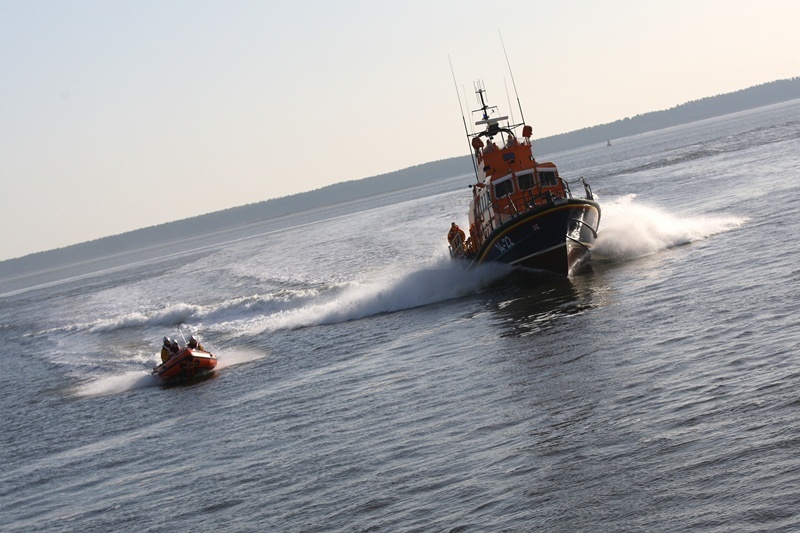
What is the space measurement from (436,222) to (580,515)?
5684cm

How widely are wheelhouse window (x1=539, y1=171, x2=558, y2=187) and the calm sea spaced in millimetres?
2857

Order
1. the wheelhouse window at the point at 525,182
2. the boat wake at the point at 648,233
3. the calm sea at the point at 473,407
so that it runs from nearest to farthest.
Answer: the calm sea at the point at 473,407 < the boat wake at the point at 648,233 < the wheelhouse window at the point at 525,182

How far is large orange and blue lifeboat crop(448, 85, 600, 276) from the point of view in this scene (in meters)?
29.1

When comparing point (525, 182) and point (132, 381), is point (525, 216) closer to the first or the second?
point (525, 182)

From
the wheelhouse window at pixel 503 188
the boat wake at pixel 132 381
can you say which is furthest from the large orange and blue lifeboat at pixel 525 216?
the boat wake at pixel 132 381

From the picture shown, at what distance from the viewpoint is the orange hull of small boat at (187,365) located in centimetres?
2728

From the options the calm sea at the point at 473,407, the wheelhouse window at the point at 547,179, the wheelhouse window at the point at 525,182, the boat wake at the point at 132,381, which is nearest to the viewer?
the calm sea at the point at 473,407

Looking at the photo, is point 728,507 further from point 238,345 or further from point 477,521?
point 238,345

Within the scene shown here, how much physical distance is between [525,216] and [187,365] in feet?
35.8

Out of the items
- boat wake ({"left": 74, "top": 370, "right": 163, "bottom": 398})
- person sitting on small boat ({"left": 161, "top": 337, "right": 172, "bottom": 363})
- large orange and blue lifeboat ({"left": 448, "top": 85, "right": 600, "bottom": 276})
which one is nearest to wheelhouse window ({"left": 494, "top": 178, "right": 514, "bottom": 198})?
large orange and blue lifeboat ({"left": 448, "top": 85, "right": 600, "bottom": 276})

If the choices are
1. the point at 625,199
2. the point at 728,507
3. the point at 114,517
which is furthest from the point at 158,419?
the point at 625,199

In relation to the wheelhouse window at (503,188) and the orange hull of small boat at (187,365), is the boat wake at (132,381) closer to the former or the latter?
the orange hull of small boat at (187,365)

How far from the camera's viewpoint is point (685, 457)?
446 inches

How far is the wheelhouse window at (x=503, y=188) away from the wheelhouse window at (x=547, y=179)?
40.0 inches
